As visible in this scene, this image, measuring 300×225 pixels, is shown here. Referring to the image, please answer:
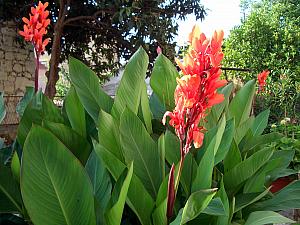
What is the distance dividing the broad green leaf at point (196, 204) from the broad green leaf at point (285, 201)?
0.45 metres

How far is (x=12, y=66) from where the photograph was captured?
7031 mm

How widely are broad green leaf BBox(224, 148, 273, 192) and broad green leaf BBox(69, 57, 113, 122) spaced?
1.43 ft

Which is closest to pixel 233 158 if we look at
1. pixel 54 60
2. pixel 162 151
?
pixel 162 151

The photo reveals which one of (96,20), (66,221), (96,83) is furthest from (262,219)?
(96,20)

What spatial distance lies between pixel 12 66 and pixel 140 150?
21.5 ft

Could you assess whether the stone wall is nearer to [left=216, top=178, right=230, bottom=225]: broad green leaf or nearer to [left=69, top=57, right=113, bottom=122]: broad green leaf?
[left=69, top=57, right=113, bottom=122]: broad green leaf

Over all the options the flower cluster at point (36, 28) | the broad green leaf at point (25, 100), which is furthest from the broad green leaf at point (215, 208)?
the flower cluster at point (36, 28)

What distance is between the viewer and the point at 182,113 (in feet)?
2.72

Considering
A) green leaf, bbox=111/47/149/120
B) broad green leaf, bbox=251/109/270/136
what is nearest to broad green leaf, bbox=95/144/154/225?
green leaf, bbox=111/47/149/120

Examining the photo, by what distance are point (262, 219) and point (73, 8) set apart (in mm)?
6150

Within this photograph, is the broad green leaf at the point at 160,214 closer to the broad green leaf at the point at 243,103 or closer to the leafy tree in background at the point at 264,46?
the broad green leaf at the point at 243,103

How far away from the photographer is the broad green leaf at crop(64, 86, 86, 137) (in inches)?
46.1

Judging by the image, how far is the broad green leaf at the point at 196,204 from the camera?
2.69 feet

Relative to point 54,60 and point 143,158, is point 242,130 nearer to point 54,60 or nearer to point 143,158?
point 143,158
